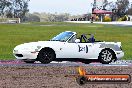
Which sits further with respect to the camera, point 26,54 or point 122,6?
point 122,6

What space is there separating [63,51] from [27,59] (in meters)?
1.34

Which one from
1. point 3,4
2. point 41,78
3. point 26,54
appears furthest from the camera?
point 3,4

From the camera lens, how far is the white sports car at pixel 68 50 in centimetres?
1551

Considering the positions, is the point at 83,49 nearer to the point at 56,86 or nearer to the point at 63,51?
the point at 63,51

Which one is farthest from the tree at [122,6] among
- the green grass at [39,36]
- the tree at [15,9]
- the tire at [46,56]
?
the tire at [46,56]

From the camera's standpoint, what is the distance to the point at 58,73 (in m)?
12.3

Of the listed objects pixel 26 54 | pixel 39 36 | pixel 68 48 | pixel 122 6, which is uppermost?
pixel 122 6

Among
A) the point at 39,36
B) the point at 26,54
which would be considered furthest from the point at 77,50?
the point at 39,36

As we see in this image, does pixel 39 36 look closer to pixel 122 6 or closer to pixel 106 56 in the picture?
pixel 106 56

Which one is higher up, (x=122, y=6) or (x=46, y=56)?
(x=122, y=6)

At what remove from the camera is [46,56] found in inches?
611

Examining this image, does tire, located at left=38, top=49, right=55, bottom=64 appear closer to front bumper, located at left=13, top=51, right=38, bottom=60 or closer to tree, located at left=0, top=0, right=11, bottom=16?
front bumper, located at left=13, top=51, right=38, bottom=60

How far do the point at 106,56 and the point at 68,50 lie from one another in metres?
1.49

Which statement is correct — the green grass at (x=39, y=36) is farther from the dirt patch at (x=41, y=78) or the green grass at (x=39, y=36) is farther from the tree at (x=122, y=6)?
the tree at (x=122, y=6)
